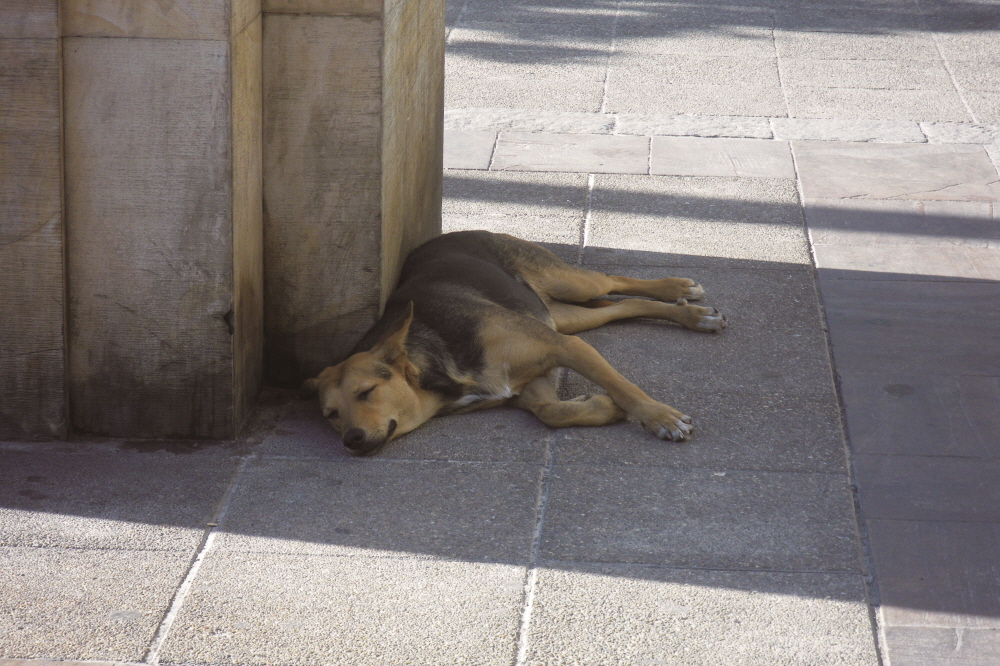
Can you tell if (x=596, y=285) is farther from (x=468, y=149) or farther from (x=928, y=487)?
(x=468, y=149)

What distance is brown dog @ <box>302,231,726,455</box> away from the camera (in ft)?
16.1

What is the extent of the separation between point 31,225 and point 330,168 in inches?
51.4

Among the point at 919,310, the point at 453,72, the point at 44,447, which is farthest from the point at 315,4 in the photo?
the point at 453,72

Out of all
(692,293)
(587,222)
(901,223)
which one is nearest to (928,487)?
(692,293)

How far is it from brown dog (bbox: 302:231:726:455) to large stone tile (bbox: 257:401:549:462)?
6cm

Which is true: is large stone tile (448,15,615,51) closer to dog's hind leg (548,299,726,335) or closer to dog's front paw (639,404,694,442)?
dog's hind leg (548,299,726,335)

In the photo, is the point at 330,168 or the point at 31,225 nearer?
the point at 31,225

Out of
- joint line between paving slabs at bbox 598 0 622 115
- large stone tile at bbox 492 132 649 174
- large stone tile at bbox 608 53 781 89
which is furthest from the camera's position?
large stone tile at bbox 608 53 781 89

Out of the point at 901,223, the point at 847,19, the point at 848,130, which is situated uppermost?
the point at 847,19

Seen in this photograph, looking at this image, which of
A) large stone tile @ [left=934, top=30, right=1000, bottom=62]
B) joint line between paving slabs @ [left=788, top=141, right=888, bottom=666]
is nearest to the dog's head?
joint line between paving slabs @ [left=788, top=141, right=888, bottom=666]

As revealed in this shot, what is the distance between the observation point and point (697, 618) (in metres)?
3.75

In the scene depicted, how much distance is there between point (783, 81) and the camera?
10.5m

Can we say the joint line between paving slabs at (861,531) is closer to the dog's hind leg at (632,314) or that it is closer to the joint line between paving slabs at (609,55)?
the dog's hind leg at (632,314)

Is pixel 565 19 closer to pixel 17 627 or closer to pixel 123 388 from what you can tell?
pixel 123 388
